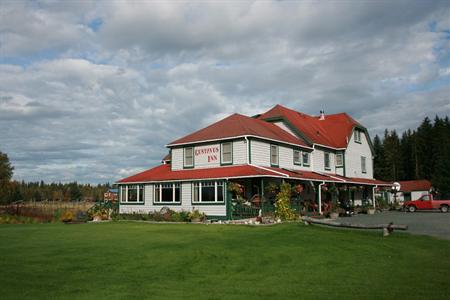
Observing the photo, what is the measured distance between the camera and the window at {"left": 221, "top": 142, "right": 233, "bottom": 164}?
29.9 m

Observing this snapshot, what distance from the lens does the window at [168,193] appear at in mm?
30255

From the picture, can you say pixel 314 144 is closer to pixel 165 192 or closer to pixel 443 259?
pixel 165 192

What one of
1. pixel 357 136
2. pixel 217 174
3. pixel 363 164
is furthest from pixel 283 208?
pixel 363 164

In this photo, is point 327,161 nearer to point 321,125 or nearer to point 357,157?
point 357,157

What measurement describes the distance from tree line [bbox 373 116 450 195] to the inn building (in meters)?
34.4

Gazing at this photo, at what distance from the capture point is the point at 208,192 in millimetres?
28094

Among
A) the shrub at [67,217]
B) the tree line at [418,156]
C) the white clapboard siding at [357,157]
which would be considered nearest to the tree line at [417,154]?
the tree line at [418,156]

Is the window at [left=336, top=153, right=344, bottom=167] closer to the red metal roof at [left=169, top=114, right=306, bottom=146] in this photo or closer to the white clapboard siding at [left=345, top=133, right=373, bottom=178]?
the white clapboard siding at [left=345, top=133, right=373, bottom=178]

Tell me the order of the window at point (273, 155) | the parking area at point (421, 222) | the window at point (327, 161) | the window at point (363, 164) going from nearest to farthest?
the parking area at point (421, 222) → the window at point (273, 155) → the window at point (327, 161) → the window at point (363, 164)

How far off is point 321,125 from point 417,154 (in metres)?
43.6

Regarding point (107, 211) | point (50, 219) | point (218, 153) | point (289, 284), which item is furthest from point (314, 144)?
point (289, 284)

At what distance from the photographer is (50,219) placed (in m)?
30.9

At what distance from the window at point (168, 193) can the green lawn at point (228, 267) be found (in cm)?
1348

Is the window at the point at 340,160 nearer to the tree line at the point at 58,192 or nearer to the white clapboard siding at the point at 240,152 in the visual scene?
the white clapboard siding at the point at 240,152
